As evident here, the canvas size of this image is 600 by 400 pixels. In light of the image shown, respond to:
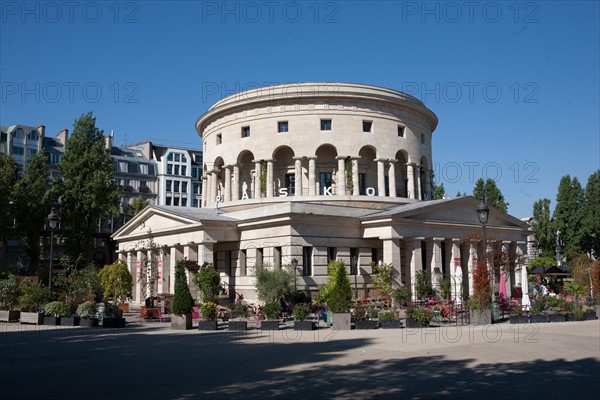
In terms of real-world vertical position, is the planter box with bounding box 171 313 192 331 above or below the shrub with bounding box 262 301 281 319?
below

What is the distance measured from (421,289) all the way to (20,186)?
3938cm

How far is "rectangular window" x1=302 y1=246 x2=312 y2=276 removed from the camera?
35438 millimetres

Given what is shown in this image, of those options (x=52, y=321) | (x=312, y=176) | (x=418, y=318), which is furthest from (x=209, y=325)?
(x=312, y=176)

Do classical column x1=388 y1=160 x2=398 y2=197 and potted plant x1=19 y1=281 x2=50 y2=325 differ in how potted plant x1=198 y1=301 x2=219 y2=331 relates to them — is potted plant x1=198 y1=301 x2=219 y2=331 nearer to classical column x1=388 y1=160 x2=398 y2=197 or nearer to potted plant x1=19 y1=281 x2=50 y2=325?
potted plant x1=19 y1=281 x2=50 y2=325

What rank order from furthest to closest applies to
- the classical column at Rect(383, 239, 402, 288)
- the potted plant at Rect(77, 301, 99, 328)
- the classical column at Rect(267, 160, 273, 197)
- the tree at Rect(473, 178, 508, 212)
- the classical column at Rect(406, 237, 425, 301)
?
the tree at Rect(473, 178, 508, 212)
the classical column at Rect(267, 160, 273, 197)
the classical column at Rect(406, 237, 425, 301)
the classical column at Rect(383, 239, 402, 288)
the potted plant at Rect(77, 301, 99, 328)

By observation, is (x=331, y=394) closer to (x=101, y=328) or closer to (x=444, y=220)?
(x=101, y=328)

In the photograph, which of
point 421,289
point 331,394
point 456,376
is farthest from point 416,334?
point 421,289

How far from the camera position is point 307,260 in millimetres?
35781

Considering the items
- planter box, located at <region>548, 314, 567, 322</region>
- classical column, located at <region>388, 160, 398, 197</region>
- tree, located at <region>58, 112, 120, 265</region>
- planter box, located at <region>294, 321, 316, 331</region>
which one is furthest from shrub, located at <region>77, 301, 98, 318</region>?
tree, located at <region>58, 112, 120, 265</region>

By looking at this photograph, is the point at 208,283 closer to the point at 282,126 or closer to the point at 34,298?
the point at 34,298

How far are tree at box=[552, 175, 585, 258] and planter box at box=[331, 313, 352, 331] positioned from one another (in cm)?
6254

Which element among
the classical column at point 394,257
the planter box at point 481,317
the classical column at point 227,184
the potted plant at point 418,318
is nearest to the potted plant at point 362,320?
the potted plant at point 418,318

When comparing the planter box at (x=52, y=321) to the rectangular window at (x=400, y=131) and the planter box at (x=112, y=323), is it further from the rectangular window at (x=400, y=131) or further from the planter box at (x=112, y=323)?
the rectangular window at (x=400, y=131)

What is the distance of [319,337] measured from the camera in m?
22.0
